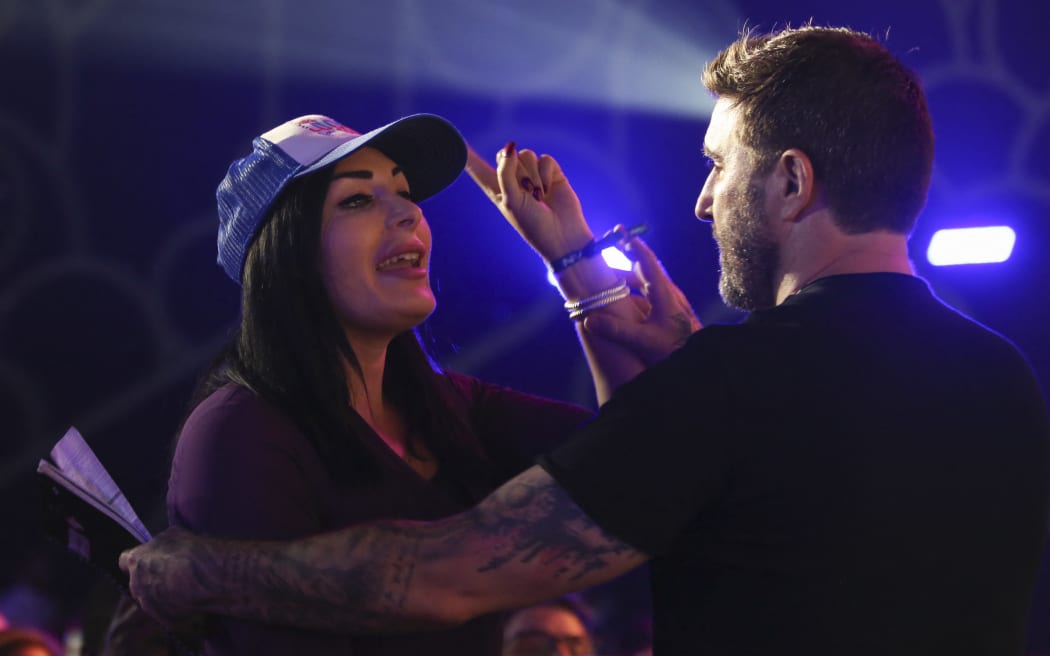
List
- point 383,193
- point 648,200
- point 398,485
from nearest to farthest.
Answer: point 398,485
point 383,193
point 648,200

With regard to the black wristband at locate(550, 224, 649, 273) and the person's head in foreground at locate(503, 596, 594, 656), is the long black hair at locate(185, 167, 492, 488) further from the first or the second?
the person's head in foreground at locate(503, 596, 594, 656)

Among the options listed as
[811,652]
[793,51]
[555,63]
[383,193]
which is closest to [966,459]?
[811,652]

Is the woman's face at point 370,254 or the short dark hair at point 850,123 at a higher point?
the short dark hair at point 850,123

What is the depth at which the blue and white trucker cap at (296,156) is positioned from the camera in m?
1.41

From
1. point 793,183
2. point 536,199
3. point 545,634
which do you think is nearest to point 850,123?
point 793,183

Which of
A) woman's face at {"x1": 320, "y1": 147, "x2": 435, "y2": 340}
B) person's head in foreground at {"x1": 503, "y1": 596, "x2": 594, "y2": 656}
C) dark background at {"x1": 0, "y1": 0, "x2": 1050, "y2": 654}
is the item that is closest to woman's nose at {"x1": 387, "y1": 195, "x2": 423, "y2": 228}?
woman's face at {"x1": 320, "y1": 147, "x2": 435, "y2": 340}

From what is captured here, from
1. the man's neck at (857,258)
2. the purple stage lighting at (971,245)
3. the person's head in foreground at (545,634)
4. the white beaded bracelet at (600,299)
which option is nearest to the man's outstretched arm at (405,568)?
the man's neck at (857,258)

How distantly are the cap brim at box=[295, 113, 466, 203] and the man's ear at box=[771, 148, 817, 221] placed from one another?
55cm

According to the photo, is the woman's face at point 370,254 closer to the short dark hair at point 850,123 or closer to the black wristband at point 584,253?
the black wristband at point 584,253

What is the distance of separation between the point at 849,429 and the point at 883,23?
12.2ft

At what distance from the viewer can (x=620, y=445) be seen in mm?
976

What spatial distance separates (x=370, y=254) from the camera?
1449mm

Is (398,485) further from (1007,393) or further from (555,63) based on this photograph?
(555,63)

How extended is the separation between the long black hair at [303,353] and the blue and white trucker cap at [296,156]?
3cm
